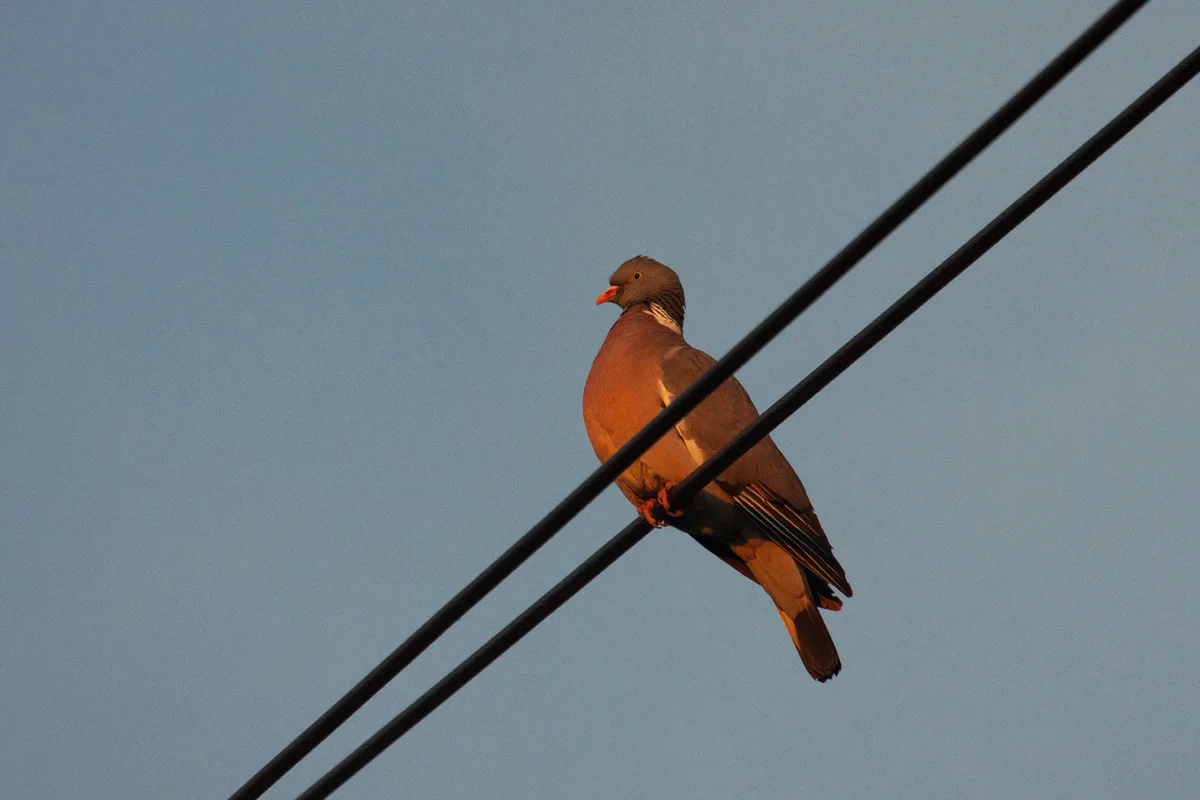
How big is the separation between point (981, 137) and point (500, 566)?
1.16 meters

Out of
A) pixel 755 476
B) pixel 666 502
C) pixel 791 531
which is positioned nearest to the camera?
pixel 666 502

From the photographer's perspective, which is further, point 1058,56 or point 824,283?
point 824,283

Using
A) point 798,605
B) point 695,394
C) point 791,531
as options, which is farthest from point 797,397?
point 798,605

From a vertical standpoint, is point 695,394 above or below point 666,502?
below

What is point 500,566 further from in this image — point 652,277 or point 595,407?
point 652,277

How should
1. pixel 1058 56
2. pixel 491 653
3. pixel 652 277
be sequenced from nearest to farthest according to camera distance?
pixel 1058 56 < pixel 491 653 < pixel 652 277

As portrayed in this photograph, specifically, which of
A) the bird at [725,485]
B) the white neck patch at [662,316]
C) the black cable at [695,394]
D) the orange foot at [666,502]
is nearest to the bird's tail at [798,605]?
the bird at [725,485]

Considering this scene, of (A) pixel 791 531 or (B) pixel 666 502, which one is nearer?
(B) pixel 666 502

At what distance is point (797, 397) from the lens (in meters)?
2.75

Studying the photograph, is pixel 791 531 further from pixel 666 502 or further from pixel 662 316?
pixel 662 316

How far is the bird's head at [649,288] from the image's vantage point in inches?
261

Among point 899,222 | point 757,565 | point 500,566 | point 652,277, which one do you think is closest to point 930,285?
point 899,222

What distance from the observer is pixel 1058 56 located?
7.20 feet

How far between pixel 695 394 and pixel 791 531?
260 centimetres
